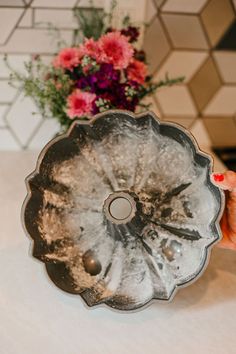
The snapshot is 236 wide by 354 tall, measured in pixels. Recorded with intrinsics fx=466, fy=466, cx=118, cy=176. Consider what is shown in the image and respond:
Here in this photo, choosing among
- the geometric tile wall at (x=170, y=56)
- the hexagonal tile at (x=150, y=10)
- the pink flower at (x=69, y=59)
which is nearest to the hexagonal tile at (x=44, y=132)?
the geometric tile wall at (x=170, y=56)

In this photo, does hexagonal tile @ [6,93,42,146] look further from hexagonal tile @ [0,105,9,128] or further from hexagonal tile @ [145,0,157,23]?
hexagonal tile @ [145,0,157,23]

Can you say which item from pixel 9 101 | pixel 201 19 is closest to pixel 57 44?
pixel 9 101

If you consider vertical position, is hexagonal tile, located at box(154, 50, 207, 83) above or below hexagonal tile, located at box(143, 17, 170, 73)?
below

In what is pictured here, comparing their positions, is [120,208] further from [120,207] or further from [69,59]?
[69,59]

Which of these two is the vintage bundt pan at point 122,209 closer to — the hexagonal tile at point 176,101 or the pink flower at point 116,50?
the pink flower at point 116,50

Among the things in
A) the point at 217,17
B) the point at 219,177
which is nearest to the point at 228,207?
the point at 219,177

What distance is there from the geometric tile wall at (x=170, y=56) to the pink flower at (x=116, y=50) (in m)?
0.17

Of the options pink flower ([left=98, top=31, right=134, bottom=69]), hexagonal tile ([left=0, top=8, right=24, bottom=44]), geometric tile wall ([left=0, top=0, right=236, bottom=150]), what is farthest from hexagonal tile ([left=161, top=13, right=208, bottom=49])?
hexagonal tile ([left=0, top=8, right=24, bottom=44])

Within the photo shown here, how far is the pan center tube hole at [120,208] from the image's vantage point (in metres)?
0.76

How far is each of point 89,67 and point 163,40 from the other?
25 cm

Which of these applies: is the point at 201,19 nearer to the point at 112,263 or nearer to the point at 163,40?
the point at 163,40

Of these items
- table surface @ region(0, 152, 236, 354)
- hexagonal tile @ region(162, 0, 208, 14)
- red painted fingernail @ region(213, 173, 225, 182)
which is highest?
hexagonal tile @ region(162, 0, 208, 14)

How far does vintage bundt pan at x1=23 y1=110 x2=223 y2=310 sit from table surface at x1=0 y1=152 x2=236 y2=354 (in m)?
0.04

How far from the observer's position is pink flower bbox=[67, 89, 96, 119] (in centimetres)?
90
